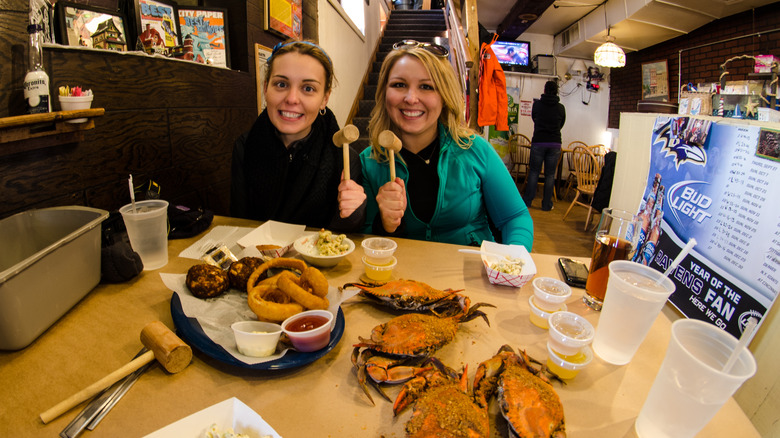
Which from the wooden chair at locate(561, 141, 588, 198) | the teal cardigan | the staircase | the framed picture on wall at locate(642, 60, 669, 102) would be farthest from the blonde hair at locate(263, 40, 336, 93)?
the framed picture on wall at locate(642, 60, 669, 102)

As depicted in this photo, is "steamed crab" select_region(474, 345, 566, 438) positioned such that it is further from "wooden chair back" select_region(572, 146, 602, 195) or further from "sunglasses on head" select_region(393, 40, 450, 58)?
"wooden chair back" select_region(572, 146, 602, 195)

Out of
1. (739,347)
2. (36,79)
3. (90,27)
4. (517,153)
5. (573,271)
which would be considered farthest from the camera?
(517,153)

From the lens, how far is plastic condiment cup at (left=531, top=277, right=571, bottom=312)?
110 centimetres

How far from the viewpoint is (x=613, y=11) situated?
23.9 feet

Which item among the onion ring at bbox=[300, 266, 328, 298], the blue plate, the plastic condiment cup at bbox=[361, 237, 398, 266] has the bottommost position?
the blue plate

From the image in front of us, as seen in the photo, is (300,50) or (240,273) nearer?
(240,273)

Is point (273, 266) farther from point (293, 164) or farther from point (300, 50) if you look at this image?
point (300, 50)

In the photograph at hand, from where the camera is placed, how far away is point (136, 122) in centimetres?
226

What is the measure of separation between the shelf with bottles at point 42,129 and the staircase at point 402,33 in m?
5.09

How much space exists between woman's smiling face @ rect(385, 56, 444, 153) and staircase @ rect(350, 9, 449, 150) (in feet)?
15.9

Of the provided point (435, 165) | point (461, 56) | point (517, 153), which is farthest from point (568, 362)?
point (517, 153)

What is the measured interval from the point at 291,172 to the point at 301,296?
128 cm

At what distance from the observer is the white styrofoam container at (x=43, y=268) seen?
0.92 metres

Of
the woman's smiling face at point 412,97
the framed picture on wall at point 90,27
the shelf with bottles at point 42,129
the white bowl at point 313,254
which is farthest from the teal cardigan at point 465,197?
the framed picture on wall at point 90,27
